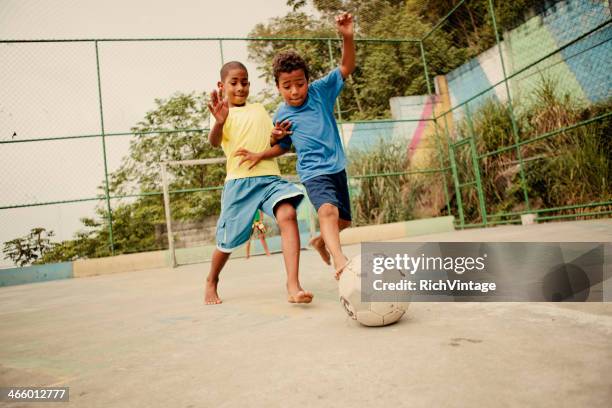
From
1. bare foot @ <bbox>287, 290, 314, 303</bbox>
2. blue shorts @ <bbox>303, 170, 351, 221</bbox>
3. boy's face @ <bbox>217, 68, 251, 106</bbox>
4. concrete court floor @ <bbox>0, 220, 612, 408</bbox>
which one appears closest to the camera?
concrete court floor @ <bbox>0, 220, 612, 408</bbox>

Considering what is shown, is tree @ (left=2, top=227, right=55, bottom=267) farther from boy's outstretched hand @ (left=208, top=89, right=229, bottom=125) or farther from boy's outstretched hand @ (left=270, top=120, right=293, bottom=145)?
boy's outstretched hand @ (left=270, top=120, right=293, bottom=145)

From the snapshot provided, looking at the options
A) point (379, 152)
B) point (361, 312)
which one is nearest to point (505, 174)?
point (379, 152)

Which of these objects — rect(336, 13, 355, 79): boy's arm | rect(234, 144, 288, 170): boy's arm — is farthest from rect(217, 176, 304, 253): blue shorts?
rect(336, 13, 355, 79): boy's arm

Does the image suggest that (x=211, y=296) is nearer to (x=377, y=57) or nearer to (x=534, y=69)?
(x=534, y=69)

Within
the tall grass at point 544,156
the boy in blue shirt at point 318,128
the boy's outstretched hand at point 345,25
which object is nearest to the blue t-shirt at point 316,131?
the boy in blue shirt at point 318,128

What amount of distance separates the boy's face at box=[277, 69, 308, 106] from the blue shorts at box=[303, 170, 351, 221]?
0.47 meters

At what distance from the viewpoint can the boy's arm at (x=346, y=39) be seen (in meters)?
2.22

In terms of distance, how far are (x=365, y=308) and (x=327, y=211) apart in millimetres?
756

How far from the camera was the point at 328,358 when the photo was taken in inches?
46.0

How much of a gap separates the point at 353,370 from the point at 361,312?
0.45 metres

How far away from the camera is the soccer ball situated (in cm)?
148

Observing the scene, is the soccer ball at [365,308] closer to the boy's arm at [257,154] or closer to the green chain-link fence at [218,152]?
the boy's arm at [257,154]

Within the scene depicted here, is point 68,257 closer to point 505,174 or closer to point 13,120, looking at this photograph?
point 13,120

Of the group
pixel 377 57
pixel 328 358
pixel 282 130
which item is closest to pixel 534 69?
pixel 377 57
